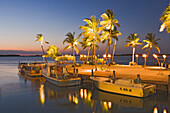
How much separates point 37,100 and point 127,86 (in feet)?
38.1

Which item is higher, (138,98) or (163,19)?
(163,19)

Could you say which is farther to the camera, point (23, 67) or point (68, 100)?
point (23, 67)

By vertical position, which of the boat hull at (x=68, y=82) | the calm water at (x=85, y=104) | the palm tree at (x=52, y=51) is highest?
the palm tree at (x=52, y=51)

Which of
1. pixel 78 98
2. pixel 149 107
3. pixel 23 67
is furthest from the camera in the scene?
pixel 23 67

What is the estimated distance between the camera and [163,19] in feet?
73.9

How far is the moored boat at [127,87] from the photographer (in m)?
17.6

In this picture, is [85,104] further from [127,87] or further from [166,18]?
[166,18]

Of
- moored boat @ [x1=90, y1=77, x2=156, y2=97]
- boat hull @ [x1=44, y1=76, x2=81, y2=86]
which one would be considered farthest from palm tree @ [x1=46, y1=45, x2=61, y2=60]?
moored boat @ [x1=90, y1=77, x2=156, y2=97]

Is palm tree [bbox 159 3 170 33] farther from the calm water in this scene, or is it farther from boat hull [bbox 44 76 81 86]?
boat hull [bbox 44 76 81 86]

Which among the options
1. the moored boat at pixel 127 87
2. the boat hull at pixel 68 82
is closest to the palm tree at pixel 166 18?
the moored boat at pixel 127 87

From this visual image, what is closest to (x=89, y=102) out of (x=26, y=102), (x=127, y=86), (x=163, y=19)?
(x=127, y=86)

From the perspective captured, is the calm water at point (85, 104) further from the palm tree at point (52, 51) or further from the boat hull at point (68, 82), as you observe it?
the palm tree at point (52, 51)

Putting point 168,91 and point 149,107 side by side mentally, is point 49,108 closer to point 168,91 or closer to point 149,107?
point 149,107

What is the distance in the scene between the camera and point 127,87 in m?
18.5
